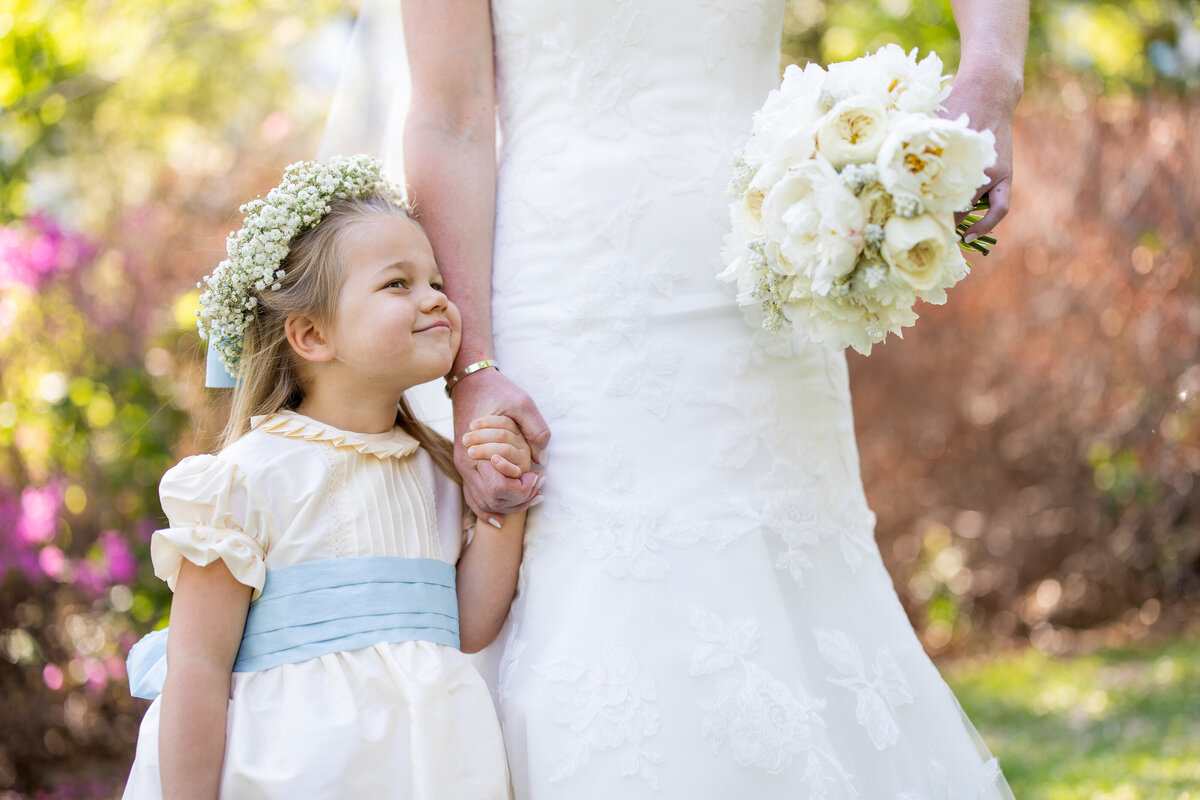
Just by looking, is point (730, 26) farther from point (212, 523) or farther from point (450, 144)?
point (212, 523)

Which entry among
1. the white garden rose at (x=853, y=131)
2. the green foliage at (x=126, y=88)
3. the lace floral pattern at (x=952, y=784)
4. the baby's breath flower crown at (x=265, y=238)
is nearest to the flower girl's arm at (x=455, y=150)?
the baby's breath flower crown at (x=265, y=238)

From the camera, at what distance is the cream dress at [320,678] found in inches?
71.2

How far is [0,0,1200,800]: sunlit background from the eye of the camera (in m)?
5.02

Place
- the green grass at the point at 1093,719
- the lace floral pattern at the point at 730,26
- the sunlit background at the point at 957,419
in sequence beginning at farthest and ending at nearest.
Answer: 1. the sunlit background at the point at 957,419
2. the green grass at the point at 1093,719
3. the lace floral pattern at the point at 730,26

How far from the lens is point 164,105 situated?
1110cm

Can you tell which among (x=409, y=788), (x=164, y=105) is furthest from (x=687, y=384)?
(x=164, y=105)

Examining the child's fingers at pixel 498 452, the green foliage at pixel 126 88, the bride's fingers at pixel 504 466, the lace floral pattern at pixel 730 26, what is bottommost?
the bride's fingers at pixel 504 466

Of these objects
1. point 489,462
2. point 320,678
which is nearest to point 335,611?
point 320,678

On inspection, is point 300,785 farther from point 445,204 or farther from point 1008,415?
point 1008,415

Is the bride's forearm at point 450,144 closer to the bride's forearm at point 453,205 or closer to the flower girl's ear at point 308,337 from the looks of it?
the bride's forearm at point 453,205

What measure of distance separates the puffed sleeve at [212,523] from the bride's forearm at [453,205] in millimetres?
548

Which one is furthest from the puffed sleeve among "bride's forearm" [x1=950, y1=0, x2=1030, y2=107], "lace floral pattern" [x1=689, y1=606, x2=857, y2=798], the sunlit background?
the sunlit background

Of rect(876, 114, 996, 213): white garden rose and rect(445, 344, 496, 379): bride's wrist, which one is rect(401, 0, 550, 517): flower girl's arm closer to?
rect(445, 344, 496, 379): bride's wrist

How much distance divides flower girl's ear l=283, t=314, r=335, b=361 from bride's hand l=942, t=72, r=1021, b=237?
122cm
